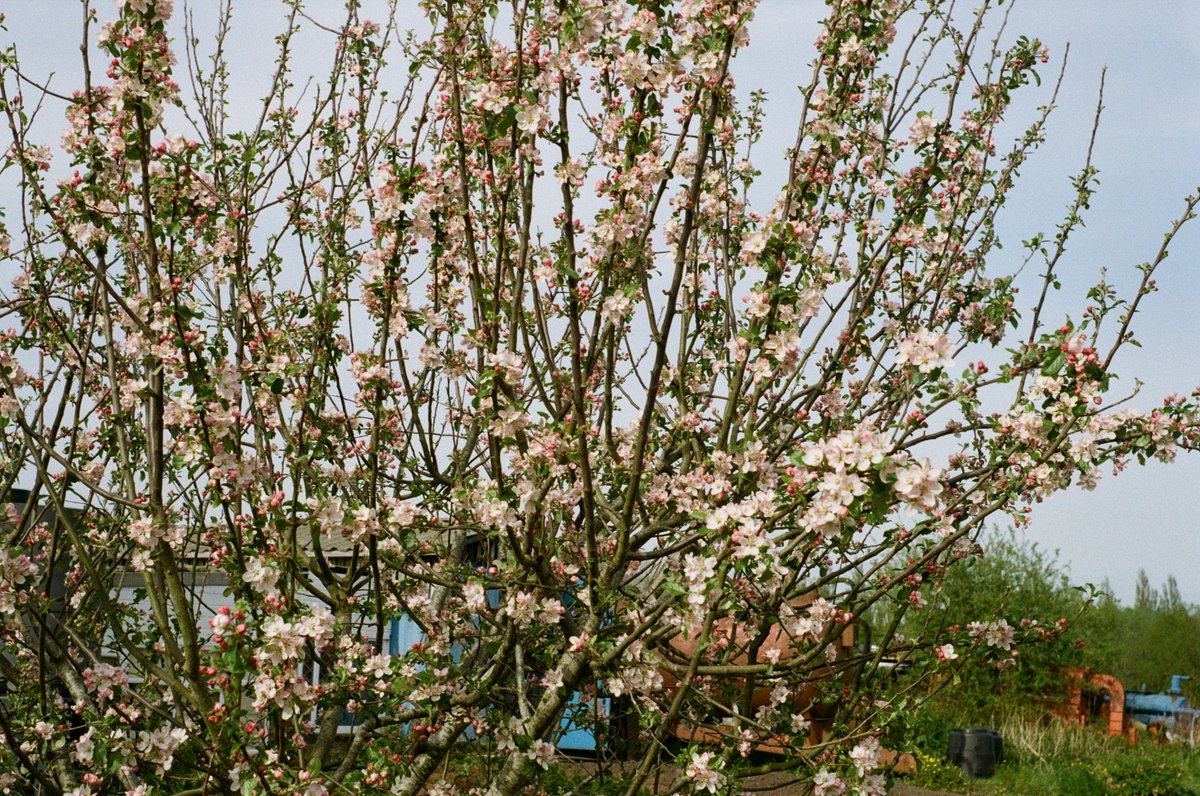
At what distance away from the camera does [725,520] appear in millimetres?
3430

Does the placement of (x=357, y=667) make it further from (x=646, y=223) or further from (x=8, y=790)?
(x=646, y=223)

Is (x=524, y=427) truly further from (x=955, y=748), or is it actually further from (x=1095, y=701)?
(x=1095, y=701)

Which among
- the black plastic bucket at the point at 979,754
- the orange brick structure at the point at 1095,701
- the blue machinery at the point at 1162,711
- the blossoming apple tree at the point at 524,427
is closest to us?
the blossoming apple tree at the point at 524,427

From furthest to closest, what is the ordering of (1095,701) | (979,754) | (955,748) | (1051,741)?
(1095,701), (1051,741), (955,748), (979,754)

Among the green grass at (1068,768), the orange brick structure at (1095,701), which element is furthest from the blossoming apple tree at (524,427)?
the orange brick structure at (1095,701)

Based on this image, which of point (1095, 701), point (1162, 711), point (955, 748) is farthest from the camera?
point (1162, 711)

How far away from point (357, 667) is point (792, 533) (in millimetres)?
1856

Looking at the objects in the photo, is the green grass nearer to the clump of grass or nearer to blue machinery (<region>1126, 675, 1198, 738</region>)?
the clump of grass

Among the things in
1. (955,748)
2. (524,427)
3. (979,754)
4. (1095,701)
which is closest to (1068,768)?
(979,754)

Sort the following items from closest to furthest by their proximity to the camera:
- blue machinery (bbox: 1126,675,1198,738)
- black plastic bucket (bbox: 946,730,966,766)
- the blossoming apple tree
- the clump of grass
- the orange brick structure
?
1. the blossoming apple tree
2. black plastic bucket (bbox: 946,730,966,766)
3. the clump of grass
4. the orange brick structure
5. blue machinery (bbox: 1126,675,1198,738)

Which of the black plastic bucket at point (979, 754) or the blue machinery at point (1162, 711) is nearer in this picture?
the black plastic bucket at point (979, 754)

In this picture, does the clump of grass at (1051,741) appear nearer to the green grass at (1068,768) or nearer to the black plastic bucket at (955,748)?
the green grass at (1068,768)

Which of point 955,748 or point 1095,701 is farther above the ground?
point 1095,701

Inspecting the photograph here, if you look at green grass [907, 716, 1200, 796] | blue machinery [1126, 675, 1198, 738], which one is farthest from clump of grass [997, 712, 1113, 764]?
blue machinery [1126, 675, 1198, 738]
